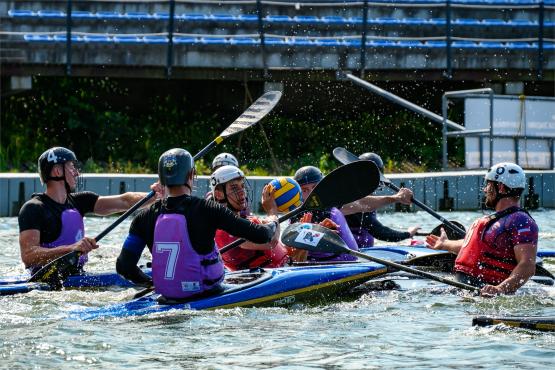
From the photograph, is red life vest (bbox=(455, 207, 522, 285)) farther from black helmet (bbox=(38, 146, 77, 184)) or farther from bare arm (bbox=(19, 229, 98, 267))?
black helmet (bbox=(38, 146, 77, 184))

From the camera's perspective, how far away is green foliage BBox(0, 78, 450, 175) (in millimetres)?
20984

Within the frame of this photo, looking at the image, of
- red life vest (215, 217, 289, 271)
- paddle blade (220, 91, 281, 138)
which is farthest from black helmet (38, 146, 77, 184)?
paddle blade (220, 91, 281, 138)

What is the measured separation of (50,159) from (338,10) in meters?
14.3

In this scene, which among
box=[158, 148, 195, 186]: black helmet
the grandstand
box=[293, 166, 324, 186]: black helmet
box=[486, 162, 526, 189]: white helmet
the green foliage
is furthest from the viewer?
the green foliage

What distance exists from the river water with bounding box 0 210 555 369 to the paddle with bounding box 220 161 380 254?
74 centimetres

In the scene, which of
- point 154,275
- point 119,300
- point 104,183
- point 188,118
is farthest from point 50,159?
point 188,118

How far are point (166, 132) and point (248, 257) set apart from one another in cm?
1285

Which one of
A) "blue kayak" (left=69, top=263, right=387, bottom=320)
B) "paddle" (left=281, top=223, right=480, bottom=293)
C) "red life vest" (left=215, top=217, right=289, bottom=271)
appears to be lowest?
"blue kayak" (left=69, top=263, right=387, bottom=320)

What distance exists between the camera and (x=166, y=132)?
2177 centimetres

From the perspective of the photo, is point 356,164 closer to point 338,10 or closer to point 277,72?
point 277,72

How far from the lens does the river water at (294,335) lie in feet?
21.9

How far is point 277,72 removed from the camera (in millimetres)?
21203

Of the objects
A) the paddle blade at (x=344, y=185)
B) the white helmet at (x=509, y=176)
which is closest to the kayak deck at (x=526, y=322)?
the white helmet at (x=509, y=176)

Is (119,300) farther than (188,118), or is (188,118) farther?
(188,118)
